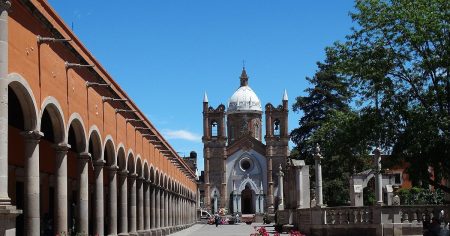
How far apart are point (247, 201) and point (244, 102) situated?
15.7 meters

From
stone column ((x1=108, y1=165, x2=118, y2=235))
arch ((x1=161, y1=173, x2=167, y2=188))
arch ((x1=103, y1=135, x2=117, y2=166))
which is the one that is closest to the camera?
arch ((x1=103, y1=135, x2=117, y2=166))

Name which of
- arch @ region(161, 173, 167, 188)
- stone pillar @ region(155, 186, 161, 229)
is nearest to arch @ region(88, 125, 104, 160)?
stone pillar @ region(155, 186, 161, 229)

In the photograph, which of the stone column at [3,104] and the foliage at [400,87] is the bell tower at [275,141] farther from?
the stone column at [3,104]

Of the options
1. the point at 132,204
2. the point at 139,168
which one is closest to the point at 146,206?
the point at 139,168

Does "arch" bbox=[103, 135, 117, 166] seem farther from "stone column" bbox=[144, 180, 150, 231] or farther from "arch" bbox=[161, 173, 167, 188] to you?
"arch" bbox=[161, 173, 167, 188]

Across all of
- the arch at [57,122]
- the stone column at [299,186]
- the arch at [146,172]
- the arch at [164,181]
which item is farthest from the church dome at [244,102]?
the arch at [57,122]

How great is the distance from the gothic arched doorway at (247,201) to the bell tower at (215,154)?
313 centimetres

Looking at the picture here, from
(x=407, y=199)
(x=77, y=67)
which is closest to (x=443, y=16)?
(x=77, y=67)

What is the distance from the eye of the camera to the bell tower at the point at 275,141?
107m

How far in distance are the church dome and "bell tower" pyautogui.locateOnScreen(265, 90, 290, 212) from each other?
3769 millimetres

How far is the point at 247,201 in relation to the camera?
360ft

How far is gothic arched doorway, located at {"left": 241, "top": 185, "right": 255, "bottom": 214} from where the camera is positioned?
10831 centimetres

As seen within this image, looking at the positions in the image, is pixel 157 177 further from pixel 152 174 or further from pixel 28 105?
pixel 28 105

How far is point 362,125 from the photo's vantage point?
72.8ft
